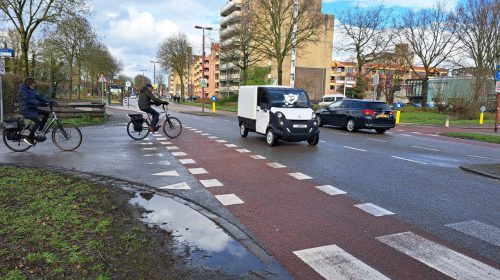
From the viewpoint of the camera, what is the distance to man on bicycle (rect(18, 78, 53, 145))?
956cm

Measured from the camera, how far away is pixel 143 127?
520 inches

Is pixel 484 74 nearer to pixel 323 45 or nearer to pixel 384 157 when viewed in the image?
pixel 384 157

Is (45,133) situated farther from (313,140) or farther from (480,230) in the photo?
(480,230)

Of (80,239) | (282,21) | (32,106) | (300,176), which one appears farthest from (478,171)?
(282,21)

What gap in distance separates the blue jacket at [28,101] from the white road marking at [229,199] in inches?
235

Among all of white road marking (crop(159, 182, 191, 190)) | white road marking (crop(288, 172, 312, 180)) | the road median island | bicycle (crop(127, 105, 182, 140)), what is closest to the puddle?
the road median island

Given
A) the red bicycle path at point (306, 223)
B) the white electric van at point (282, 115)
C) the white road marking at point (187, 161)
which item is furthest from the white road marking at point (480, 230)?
the white electric van at point (282, 115)

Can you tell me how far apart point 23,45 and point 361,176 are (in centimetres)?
2482

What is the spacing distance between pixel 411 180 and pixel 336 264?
4637mm

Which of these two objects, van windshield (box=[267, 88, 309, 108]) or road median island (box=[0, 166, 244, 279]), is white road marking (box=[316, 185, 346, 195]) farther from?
van windshield (box=[267, 88, 309, 108])

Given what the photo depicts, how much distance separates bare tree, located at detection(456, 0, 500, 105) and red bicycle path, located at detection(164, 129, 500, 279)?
114ft

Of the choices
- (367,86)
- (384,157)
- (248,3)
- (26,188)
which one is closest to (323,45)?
(367,86)

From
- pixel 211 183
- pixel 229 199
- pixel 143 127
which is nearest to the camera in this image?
pixel 229 199

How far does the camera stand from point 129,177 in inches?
292
